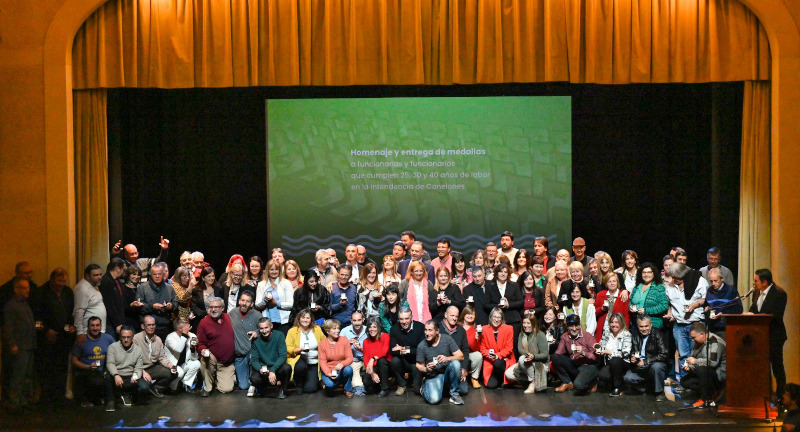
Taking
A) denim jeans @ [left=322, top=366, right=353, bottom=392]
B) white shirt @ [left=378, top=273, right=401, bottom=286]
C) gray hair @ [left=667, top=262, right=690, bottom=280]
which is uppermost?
gray hair @ [left=667, top=262, right=690, bottom=280]

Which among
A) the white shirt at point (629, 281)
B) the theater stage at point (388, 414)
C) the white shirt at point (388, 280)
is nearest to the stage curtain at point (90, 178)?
the theater stage at point (388, 414)

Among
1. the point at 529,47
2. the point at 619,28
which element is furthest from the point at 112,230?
the point at 619,28

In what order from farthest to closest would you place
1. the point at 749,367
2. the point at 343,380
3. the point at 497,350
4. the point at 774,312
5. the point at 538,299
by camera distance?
the point at 538,299 → the point at 497,350 → the point at 343,380 → the point at 774,312 → the point at 749,367

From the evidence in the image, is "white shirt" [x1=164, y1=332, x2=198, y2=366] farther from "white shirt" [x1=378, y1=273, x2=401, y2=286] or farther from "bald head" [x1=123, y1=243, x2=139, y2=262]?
"white shirt" [x1=378, y1=273, x2=401, y2=286]

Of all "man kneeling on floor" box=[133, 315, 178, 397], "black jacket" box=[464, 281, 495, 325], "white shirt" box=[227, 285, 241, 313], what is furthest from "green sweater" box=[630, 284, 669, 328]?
"man kneeling on floor" box=[133, 315, 178, 397]

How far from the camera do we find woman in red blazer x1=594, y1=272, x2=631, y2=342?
8.54 metres

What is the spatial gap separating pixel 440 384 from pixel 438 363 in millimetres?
217

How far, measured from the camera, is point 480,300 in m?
8.87

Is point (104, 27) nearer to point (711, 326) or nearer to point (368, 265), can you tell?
point (368, 265)

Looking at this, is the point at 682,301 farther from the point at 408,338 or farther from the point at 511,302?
the point at 408,338

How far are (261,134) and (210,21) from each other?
2489 millimetres

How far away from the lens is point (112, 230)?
10664 millimetres

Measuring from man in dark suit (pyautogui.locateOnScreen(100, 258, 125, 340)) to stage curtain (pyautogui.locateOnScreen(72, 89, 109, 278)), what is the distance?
2.37 feet

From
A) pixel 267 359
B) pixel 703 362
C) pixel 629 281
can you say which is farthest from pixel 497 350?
pixel 267 359
